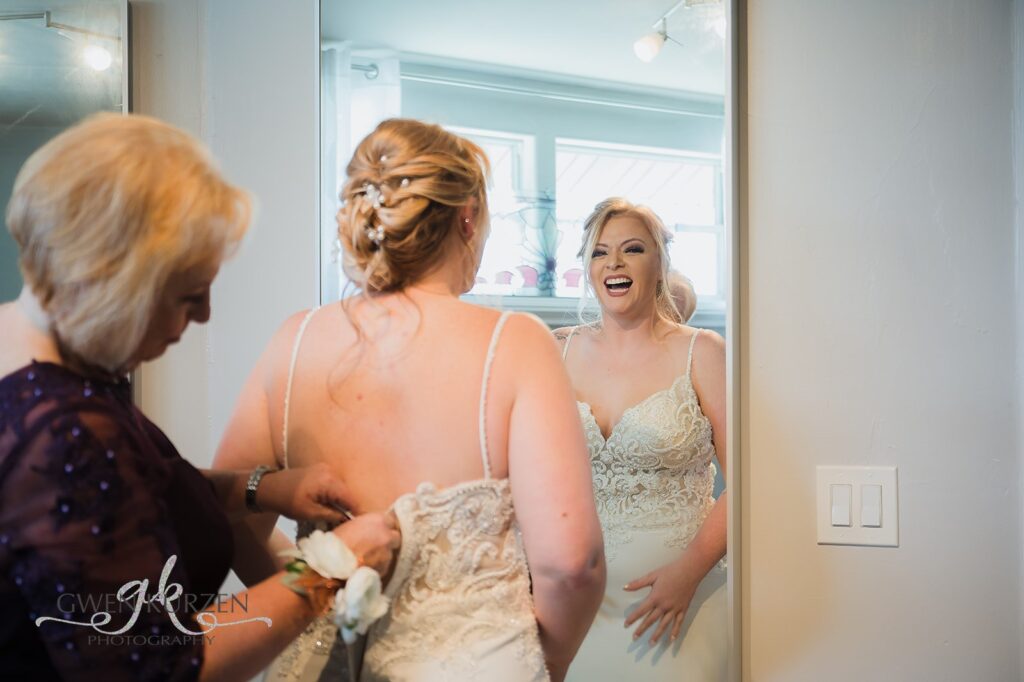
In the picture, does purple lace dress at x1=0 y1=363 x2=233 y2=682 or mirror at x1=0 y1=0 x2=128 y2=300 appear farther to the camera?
mirror at x1=0 y1=0 x2=128 y2=300

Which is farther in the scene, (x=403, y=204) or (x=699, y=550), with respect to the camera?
(x=699, y=550)

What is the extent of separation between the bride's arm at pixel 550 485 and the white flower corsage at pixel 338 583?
20cm

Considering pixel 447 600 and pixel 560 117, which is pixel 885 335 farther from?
pixel 447 600

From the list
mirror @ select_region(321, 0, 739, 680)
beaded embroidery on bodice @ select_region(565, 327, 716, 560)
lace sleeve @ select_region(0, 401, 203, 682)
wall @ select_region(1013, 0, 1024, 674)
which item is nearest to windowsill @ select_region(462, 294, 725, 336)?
mirror @ select_region(321, 0, 739, 680)

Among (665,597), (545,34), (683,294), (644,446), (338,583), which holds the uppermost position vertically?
(545,34)

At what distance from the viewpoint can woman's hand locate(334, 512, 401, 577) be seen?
91cm

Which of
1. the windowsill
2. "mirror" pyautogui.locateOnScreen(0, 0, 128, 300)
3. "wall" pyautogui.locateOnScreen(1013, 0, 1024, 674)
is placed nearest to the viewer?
"mirror" pyautogui.locateOnScreen(0, 0, 128, 300)

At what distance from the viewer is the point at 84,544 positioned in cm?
74

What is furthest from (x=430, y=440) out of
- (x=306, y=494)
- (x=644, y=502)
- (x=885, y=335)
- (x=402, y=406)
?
(x=885, y=335)

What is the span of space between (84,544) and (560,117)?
787 mm

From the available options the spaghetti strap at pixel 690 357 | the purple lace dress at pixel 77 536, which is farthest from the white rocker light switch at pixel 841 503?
the purple lace dress at pixel 77 536

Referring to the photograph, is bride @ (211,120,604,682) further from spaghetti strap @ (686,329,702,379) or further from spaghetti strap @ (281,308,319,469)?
spaghetti strap @ (686,329,702,379)

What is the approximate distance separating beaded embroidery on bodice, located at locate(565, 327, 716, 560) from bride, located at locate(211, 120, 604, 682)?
6.3 inches

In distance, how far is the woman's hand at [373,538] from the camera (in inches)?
35.9
